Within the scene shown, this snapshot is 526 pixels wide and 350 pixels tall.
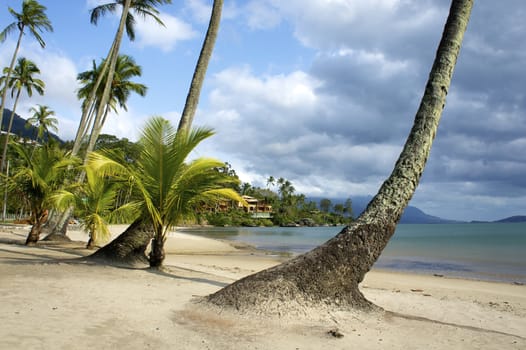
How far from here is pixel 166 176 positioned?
792 centimetres

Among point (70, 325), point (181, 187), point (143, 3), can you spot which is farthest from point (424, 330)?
point (143, 3)

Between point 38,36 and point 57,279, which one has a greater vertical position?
point 38,36

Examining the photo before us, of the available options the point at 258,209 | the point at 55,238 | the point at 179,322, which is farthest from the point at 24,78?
the point at 258,209

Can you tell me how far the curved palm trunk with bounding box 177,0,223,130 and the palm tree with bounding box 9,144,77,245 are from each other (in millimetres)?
4146

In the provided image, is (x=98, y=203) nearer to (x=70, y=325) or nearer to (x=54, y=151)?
(x=54, y=151)

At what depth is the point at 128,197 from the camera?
8523mm

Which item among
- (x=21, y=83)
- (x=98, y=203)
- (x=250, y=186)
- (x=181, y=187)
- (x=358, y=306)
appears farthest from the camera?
(x=250, y=186)

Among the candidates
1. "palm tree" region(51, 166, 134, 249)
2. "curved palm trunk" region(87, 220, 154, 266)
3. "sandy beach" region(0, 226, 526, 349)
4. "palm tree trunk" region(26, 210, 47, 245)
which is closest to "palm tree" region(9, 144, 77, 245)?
"palm tree trunk" region(26, 210, 47, 245)

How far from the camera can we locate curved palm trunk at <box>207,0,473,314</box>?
498 centimetres

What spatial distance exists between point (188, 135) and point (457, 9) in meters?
5.18

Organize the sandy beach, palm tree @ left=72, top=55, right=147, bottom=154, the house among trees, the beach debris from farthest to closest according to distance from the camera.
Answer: the house among trees < palm tree @ left=72, top=55, right=147, bottom=154 < the beach debris < the sandy beach

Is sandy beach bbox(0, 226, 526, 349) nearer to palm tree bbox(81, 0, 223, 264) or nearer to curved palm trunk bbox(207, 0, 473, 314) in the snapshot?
curved palm trunk bbox(207, 0, 473, 314)

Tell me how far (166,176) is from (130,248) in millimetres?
2154

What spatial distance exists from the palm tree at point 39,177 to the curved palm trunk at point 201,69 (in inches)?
163
